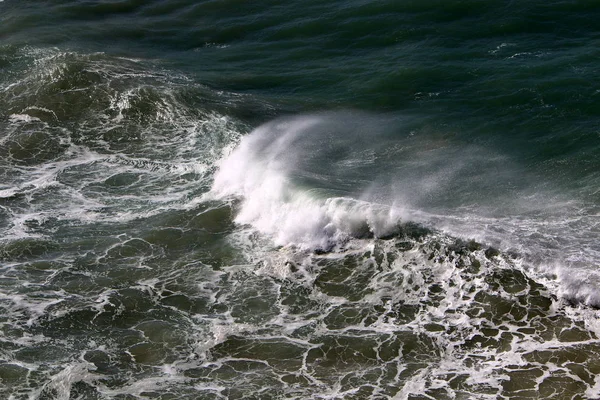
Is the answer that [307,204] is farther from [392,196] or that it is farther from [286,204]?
[392,196]

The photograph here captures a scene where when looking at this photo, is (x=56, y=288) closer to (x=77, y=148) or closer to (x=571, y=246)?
(x=77, y=148)

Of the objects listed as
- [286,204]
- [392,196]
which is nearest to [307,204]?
[286,204]

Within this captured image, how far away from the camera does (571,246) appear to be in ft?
66.7

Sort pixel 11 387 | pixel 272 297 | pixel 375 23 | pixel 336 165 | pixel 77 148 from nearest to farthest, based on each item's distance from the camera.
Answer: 1. pixel 11 387
2. pixel 272 297
3. pixel 336 165
4. pixel 77 148
5. pixel 375 23

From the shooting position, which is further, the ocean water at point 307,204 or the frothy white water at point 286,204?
the frothy white water at point 286,204

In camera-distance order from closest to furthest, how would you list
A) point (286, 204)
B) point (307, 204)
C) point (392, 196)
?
point (307, 204)
point (286, 204)
point (392, 196)

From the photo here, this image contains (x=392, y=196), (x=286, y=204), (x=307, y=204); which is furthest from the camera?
(x=392, y=196)

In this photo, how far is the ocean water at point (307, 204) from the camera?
17.6 m

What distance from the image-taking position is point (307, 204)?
22.8 metres

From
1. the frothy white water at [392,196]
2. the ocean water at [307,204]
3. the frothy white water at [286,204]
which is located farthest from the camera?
the frothy white water at [286,204]

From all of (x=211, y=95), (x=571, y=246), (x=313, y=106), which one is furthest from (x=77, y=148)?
(x=571, y=246)

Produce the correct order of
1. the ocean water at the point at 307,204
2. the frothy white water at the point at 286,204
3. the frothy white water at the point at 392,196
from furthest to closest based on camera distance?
the frothy white water at the point at 286,204 → the frothy white water at the point at 392,196 → the ocean water at the point at 307,204

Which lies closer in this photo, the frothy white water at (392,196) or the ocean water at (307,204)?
the ocean water at (307,204)

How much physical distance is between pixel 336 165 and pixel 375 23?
11.0 m
